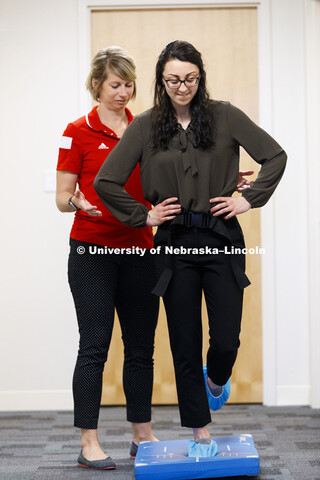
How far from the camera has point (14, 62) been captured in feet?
11.0

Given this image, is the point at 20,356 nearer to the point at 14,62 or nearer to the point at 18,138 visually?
the point at 18,138

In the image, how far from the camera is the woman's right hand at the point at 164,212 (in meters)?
2.00

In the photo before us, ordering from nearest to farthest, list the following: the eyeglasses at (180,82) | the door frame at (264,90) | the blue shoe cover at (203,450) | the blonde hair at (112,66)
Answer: the eyeglasses at (180,82) → the blue shoe cover at (203,450) → the blonde hair at (112,66) → the door frame at (264,90)

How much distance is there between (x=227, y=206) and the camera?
201 centimetres

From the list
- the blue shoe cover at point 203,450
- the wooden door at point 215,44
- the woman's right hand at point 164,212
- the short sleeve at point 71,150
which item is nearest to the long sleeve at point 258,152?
the woman's right hand at point 164,212

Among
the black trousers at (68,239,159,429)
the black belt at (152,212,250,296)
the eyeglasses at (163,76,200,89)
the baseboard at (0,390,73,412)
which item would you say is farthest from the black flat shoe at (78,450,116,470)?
the eyeglasses at (163,76,200,89)

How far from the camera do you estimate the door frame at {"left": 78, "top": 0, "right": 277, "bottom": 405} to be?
3.30 metres

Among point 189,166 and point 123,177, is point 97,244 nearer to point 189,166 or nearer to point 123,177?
point 123,177

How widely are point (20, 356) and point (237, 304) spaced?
1697 mm

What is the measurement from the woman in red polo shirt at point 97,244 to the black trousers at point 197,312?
0.25 meters

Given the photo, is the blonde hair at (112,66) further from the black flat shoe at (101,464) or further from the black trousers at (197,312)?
the black flat shoe at (101,464)

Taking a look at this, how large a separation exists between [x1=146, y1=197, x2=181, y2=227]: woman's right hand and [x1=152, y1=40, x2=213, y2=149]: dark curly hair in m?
0.17

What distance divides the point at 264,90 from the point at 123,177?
5.02 feet

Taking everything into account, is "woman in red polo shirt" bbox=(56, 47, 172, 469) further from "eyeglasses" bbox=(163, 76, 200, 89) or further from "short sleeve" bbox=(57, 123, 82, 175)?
"eyeglasses" bbox=(163, 76, 200, 89)
